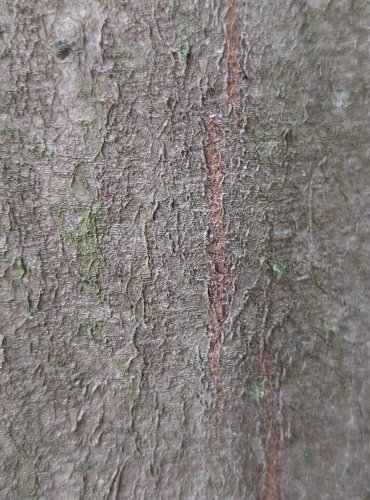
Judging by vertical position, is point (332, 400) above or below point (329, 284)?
below

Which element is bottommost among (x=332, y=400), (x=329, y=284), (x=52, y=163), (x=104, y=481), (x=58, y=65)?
(x=104, y=481)

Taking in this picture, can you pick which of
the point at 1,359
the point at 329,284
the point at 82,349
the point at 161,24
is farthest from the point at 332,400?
the point at 161,24

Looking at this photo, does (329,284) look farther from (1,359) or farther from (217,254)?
(1,359)

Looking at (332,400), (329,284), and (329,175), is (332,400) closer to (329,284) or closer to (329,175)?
(329,284)

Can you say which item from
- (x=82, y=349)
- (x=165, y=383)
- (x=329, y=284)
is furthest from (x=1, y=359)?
(x=329, y=284)
